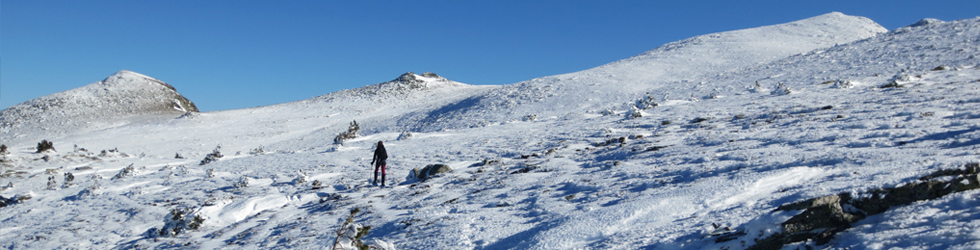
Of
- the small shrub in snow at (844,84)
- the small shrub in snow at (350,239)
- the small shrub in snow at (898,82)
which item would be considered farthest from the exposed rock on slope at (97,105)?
the small shrub in snow at (898,82)

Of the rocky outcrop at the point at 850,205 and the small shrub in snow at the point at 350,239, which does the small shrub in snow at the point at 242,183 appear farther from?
the rocky outcrop at the point at 850,205

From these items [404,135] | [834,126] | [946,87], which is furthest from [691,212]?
[404,135]

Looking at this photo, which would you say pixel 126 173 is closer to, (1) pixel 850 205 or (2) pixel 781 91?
(1) pixel 850 205

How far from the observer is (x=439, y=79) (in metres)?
64.5

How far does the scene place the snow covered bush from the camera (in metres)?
10.2

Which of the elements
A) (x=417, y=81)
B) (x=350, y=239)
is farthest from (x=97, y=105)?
(x=350, y=239)

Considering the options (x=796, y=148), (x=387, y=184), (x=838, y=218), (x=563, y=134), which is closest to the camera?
(x=838, y=218)

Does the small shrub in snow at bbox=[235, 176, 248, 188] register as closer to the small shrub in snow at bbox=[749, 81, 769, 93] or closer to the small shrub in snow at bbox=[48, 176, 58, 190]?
the small shrub in snow at bbox=[48, 176, 58, 190]

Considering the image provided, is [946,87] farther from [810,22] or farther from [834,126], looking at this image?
[810,22]

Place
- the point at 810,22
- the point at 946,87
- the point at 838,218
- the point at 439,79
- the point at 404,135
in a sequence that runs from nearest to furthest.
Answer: the point at 838,218, the point at 946,87, the point at 404,135, the point at 810,22, the point at 439,79

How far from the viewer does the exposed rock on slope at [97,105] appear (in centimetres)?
4434

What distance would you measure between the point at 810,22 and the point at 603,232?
2163 inches

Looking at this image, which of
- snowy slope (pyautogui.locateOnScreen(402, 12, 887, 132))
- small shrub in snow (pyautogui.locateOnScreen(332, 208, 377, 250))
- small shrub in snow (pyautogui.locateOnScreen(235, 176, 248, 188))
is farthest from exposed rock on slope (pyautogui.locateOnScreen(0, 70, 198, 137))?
small shrub in snow (pyautogui.locateOnScreen(332, 208, 377, 250))

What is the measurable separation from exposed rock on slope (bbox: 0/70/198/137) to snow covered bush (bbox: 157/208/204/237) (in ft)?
142
